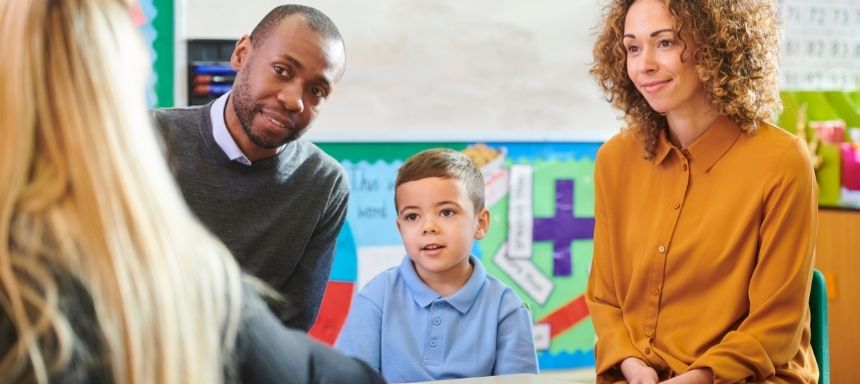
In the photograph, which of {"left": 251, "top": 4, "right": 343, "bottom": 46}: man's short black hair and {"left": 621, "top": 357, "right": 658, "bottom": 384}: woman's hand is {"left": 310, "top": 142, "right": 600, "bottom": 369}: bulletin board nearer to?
{"left": 251, "top": 4, "right": 343, "bottom": 46}: man's short black hair

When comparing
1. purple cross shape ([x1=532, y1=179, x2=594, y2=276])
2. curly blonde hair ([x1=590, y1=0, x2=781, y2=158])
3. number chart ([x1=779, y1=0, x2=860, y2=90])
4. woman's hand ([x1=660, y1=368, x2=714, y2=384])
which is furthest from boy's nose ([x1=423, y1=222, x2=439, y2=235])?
number chart ([x1=779, y1=0, x2=860, y2=90])

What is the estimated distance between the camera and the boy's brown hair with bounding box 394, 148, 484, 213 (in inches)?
82.8

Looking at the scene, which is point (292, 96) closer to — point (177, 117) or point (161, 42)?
point (177, 117)

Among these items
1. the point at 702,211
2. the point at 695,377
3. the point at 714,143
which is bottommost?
the point at 695,377

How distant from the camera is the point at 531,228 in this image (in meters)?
3.57

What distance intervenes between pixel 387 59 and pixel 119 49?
A: 7.99ft

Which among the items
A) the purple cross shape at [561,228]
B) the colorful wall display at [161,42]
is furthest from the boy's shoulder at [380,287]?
the purple cross shape at [561,228]

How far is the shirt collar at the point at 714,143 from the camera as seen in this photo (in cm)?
190

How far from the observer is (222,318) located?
0.84m

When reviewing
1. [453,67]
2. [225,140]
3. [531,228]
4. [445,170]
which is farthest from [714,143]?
[531,228]

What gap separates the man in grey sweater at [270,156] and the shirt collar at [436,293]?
202mm

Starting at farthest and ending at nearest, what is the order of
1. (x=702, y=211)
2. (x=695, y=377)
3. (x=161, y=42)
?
(x=161, y=42) < (x=702, y=211) < (x=695, y=377)

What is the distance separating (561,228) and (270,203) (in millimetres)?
1800

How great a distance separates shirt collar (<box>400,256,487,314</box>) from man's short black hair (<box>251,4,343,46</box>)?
471 millimetres
